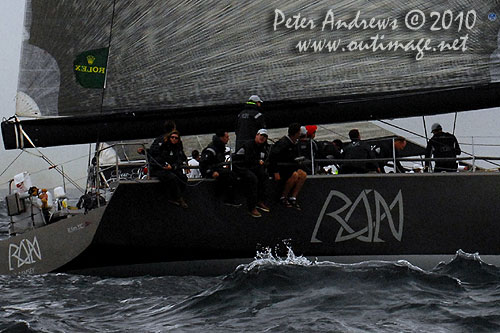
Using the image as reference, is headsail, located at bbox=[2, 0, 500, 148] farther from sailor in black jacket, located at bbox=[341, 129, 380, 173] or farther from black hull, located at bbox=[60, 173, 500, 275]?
black hull, located at bbox=[60, 173, 500, 275]

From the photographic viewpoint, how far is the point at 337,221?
10.4 metres

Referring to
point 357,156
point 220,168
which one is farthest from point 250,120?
point 357,156

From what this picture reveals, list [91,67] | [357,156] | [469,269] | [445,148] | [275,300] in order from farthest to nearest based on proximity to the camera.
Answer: [445,148] < [357,156] < [91,67] < [469,269] < [275,300]

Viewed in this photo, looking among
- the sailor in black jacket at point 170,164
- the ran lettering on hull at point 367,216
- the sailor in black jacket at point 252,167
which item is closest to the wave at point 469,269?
the ran lettering on hull at point 367,216

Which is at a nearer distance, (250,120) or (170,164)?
(250,120)

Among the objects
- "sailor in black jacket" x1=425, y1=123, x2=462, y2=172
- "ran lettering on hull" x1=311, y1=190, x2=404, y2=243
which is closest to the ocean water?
"ran lettering on hull" x1=311, y1=190, x2=404, y2=243

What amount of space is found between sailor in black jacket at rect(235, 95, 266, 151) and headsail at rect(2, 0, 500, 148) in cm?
45

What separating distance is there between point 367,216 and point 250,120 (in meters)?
1.61

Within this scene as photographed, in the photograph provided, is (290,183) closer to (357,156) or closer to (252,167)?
(252,167)

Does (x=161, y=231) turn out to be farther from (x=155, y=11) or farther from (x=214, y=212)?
(x=155, y=11)

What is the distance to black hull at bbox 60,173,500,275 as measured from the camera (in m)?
10.3

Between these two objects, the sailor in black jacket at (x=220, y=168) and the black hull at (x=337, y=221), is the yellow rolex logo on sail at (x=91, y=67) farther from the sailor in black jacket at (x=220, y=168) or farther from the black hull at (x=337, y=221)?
the sailor in black jacket at (x=220, y=168)

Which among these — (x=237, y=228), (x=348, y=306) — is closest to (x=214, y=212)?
(x=237, y=228)

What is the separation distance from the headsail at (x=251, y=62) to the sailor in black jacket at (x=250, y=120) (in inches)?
17.7
